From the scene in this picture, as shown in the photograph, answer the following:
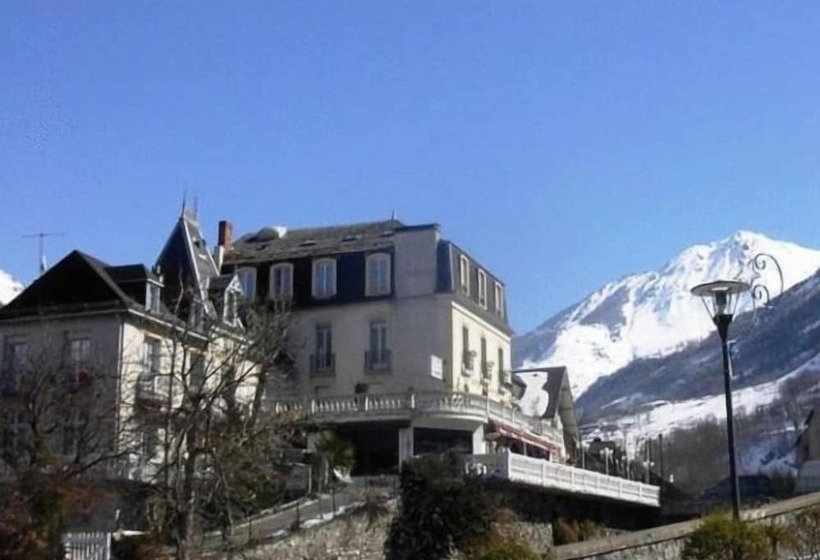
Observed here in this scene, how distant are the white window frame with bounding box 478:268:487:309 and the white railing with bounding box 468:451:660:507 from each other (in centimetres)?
907

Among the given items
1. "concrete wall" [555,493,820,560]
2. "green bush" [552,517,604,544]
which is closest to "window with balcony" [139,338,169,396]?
"green bush" [552,517,604,544]

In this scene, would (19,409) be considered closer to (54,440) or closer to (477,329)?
(54,440)

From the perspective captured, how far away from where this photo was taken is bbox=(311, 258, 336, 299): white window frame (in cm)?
5025

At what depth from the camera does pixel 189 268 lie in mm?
49125

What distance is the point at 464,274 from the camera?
5031 cm

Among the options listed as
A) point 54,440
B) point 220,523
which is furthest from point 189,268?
point 220,523

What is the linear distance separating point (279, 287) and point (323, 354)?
346cm

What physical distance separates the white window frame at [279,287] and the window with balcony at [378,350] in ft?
12.3

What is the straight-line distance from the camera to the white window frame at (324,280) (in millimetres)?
50250

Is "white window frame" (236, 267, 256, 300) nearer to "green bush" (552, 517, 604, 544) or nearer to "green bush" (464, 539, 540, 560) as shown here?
"green bush" (552, 517, 604, 544)

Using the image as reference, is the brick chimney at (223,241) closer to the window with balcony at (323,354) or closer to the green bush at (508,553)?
the window with balcony at (323,354)

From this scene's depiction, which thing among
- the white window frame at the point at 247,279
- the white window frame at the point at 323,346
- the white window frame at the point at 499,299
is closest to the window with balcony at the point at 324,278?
the white window frame at the point at 323,346

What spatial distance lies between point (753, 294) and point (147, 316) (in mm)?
25677

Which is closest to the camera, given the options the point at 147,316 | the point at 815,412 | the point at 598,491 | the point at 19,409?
the point at 19,409
